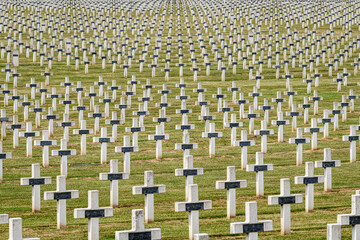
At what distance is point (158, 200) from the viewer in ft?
55.7

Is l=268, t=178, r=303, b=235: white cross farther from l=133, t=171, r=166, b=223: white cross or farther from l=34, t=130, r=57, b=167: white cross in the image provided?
l=34, t=130, r=57, b=167: white cross

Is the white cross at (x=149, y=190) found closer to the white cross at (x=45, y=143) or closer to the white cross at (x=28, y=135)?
the white cross at (x=45, y=143)

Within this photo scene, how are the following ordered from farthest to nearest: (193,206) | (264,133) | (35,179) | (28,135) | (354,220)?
1. (264,133)
2. (28,135)
3. (35,179)
4. (193,206)
5. (354,220)

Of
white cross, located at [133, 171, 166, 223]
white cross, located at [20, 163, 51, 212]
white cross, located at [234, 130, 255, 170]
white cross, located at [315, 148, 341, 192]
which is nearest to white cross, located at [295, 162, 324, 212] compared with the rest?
white cross, located at [315, 148, 341, 192]

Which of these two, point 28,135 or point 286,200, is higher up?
point 286,200

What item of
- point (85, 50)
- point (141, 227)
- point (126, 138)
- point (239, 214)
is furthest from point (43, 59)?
point (141, 227)

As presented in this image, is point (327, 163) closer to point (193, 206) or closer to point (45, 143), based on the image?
point (193, 206)

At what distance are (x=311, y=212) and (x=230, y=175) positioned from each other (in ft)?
6.67

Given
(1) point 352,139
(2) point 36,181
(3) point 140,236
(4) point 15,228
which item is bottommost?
(1) point 352,139

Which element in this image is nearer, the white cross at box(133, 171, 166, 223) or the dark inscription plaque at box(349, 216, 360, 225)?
the dark inscription plaque at box(349, 216, 360, 225)

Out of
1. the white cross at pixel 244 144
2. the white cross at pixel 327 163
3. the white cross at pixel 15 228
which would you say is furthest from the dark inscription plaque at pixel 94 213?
the white cross at pixel 244 144

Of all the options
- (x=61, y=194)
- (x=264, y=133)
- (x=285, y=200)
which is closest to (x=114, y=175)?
(x=61, y=194)

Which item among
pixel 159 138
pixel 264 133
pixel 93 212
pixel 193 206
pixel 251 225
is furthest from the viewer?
pixel 264 133

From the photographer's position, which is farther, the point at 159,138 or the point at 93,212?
the point at 159,138
